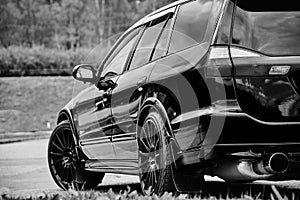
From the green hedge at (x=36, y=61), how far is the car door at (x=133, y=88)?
42993 mm

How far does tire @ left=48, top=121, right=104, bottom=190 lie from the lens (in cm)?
847

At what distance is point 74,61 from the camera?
55.4m

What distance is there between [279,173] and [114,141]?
2159 millimetres

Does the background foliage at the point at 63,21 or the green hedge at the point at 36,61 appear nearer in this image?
the green hedge at the point at 36,61

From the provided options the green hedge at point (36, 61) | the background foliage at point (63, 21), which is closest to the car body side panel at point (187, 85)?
the green hedge at point (36, 61)

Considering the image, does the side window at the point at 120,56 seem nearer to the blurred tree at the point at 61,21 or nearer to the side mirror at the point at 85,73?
the side mirror at the point at 85,73

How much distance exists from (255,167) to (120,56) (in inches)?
105

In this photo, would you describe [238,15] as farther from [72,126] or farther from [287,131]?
[72,126]

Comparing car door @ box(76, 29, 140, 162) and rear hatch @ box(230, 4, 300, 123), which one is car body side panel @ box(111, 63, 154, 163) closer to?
car door @ box(76, 29, 140, 162)

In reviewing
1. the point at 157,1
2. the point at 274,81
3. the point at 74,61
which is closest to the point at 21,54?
the point at 74,61

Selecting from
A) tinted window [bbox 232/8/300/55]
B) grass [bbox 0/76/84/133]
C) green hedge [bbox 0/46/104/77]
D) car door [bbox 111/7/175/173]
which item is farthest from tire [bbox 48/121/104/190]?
green hedge [bbox 0/46/104/77]

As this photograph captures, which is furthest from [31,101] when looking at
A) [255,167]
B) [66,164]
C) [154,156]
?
[255,167]

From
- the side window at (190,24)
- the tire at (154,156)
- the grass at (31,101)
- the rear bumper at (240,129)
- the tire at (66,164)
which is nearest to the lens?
the rear bumper at (240,129)

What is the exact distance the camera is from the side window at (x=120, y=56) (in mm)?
7445
